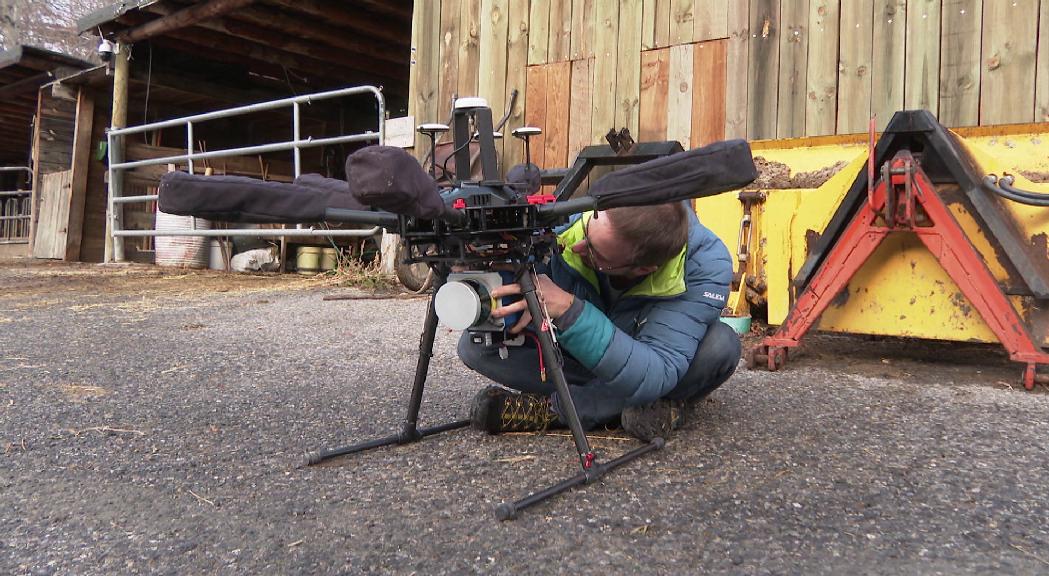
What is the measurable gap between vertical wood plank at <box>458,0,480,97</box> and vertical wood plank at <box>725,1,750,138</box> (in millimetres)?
2096

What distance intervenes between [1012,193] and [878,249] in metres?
0.56

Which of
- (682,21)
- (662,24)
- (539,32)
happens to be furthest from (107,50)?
(682,21)

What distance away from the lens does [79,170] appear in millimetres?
10086

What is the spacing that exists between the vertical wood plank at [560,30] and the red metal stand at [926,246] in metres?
2.95

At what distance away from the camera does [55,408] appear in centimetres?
251

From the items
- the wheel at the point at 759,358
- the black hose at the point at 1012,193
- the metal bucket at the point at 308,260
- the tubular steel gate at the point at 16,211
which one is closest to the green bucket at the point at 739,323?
the wheel at the point at 759,358

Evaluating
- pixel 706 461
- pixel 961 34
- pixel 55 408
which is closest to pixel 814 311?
pixel 706 461

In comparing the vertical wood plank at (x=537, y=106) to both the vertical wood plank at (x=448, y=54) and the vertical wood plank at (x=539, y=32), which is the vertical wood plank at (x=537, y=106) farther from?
the vertical wood plank at (x=448, y=54)

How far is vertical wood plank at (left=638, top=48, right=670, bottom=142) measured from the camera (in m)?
5.04

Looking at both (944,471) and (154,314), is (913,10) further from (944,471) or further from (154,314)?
(154,314)

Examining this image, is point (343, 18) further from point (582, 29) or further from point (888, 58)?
point (888, 58)

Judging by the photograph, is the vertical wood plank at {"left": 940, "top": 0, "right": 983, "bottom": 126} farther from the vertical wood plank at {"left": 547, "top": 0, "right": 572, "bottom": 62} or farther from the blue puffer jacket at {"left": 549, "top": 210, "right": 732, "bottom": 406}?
the blue puffer jacket at {"left": 549, "top": 210, "right": 732, "bottom": 406}

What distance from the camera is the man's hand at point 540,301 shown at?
1.59 m

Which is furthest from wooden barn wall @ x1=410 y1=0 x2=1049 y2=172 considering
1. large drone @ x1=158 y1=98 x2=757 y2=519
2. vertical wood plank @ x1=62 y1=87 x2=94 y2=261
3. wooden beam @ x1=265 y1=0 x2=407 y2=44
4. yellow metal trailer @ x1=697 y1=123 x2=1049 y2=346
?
vertical wood plank @ x1=62 y1=87 x2=94 y2=261
